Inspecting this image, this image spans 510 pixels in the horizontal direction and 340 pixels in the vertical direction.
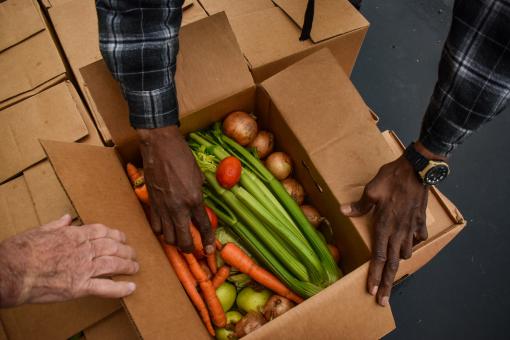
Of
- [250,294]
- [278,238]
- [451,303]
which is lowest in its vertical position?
[451,303]

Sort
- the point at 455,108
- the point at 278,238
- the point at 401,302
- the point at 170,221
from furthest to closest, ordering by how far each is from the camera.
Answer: the point at 401,302
the point at 278,238
the point at 170,221
the point at 455,108

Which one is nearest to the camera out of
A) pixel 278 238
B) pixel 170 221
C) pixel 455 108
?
pixel 455 108

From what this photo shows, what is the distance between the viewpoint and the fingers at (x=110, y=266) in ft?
3.42

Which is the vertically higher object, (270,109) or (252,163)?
(270,109)

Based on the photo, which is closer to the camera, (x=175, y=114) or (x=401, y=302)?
(x=175, y=114)

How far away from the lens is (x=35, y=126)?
5.22 feet

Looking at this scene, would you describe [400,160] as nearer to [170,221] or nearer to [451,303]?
[170,221]

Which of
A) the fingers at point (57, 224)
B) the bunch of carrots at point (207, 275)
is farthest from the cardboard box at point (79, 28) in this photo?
the fingers at point (57, 224)

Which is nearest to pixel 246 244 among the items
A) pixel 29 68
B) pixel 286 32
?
pixel 286 32

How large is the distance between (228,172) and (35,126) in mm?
855

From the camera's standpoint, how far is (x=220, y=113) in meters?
1.63

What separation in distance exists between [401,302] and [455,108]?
1188 mm

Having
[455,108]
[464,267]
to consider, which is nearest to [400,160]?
[455,108]

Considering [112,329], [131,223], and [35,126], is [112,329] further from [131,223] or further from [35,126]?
[35,126]
